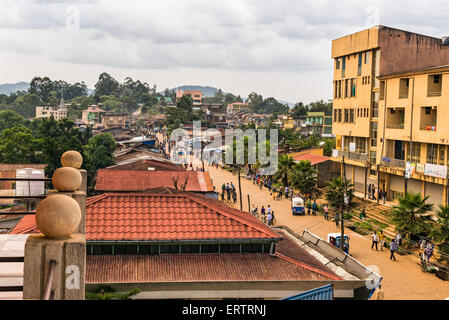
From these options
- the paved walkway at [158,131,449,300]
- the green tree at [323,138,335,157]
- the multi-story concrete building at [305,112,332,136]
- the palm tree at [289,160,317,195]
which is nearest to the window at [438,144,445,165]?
the paved walkway at [158,131,449,300]

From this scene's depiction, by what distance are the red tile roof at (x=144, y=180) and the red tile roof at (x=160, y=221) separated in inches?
640

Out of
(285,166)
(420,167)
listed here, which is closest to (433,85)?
(420,167)

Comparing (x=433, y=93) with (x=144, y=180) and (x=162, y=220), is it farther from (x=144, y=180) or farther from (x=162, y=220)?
(x=162, y=220)

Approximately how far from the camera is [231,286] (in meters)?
12.5

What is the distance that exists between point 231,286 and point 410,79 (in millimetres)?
22161

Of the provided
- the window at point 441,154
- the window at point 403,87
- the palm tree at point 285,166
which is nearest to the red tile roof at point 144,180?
the palm tree at point 285,166

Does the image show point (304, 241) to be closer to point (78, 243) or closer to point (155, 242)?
point (155, 242)

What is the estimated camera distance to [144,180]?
108ft

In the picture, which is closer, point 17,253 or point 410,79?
point 17,253

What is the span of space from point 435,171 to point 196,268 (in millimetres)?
18346

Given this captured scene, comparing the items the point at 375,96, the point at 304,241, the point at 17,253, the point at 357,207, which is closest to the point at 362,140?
the point at 375,96

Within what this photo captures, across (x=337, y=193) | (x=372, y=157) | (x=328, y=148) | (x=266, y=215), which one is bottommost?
(x=266, y=215)

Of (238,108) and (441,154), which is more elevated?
(238,108)

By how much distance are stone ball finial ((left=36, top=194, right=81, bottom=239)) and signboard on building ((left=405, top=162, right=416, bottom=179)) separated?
28027mm
